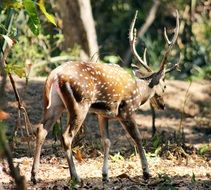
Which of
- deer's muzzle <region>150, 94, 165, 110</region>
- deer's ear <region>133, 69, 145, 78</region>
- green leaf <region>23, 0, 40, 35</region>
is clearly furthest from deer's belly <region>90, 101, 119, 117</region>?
green leaf <region>23, 0, 40, 35</region>

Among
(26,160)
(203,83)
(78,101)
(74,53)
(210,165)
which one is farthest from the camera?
(203,83)

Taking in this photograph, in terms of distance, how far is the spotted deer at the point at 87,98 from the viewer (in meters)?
6.89

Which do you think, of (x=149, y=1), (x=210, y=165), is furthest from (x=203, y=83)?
(x=210, y=165)

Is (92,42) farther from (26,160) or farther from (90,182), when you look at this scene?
(90,182)

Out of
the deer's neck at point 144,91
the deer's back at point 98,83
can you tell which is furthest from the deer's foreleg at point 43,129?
the deer's neck at point 144,91

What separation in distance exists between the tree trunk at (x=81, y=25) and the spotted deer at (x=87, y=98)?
699 cm

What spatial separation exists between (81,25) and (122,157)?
273 inches

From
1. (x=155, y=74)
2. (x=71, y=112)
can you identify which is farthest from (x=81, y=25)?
(x=71, y=112)

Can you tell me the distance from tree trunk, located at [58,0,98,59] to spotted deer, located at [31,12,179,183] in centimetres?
699

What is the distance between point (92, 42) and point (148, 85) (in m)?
6.90

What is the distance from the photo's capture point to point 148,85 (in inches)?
326

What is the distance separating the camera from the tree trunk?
15.0 metres

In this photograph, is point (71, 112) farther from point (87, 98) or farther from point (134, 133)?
point (134, 133)

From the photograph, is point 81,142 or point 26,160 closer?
point 26,160
